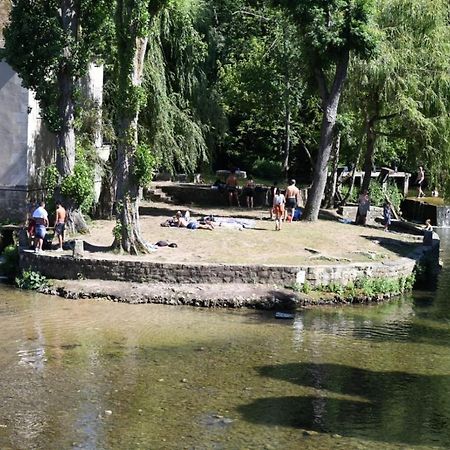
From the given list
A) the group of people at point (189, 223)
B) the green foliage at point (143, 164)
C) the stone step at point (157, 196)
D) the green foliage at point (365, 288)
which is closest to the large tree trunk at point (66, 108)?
the green foliage at point (143, 164)

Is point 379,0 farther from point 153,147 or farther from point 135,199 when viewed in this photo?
point 135,199

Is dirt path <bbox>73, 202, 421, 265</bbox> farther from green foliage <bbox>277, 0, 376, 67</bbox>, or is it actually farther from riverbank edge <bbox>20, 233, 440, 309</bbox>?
green foliage <bbox>277, 0, 376, 67</bbox>

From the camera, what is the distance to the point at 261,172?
1753 inches

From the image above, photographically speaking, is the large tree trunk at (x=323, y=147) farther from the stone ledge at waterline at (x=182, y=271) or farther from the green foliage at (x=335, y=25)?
the stone ledge at waterline at (x=182, y=271)

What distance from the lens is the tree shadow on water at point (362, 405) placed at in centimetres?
1181

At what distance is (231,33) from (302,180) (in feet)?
30.2

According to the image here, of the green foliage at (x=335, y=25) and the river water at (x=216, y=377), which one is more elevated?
the green foliage at (x=335, y=25)

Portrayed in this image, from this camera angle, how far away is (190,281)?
68.1 ft

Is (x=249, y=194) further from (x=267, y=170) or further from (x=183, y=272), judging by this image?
(x=183, y=272)

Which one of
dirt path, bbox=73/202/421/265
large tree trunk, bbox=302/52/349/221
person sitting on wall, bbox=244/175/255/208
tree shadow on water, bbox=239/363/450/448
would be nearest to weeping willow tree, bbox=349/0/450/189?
large tree trunk, bbox=302/52/349/221

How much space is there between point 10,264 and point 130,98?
227 inches

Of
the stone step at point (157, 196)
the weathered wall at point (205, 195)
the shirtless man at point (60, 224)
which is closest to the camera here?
the shirtless man at point (60, 224)

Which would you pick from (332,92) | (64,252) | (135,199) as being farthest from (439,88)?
(64,252)

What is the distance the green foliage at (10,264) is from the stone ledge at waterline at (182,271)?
110 centimetres
